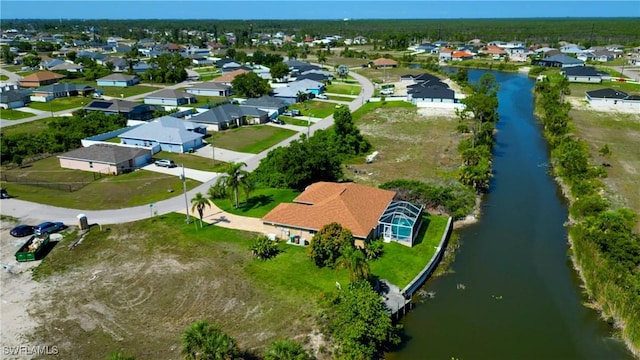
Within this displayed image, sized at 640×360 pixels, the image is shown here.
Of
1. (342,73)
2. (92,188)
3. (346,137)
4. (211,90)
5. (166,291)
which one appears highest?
(342,73)

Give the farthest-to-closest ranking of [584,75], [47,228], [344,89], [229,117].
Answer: [584,75], [344,89], [229,117], [47,228]

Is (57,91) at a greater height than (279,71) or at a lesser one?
lesser

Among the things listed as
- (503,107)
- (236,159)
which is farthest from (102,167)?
(503,107)

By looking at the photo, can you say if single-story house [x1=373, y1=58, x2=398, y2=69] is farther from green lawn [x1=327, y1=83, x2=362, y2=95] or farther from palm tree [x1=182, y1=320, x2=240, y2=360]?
A: palm tree [x1=182, y1=320, x2=240, y2=360]

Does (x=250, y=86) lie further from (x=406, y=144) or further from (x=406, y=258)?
(x=406, y=258)

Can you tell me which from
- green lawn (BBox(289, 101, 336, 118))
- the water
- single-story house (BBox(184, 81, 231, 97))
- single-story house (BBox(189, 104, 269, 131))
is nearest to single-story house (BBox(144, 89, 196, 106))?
single-story house (BBox(184, 81, 231, 97))

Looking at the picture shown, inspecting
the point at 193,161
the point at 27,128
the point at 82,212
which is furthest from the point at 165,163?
the point at 27,128

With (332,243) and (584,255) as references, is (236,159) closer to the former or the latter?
(332,243)
